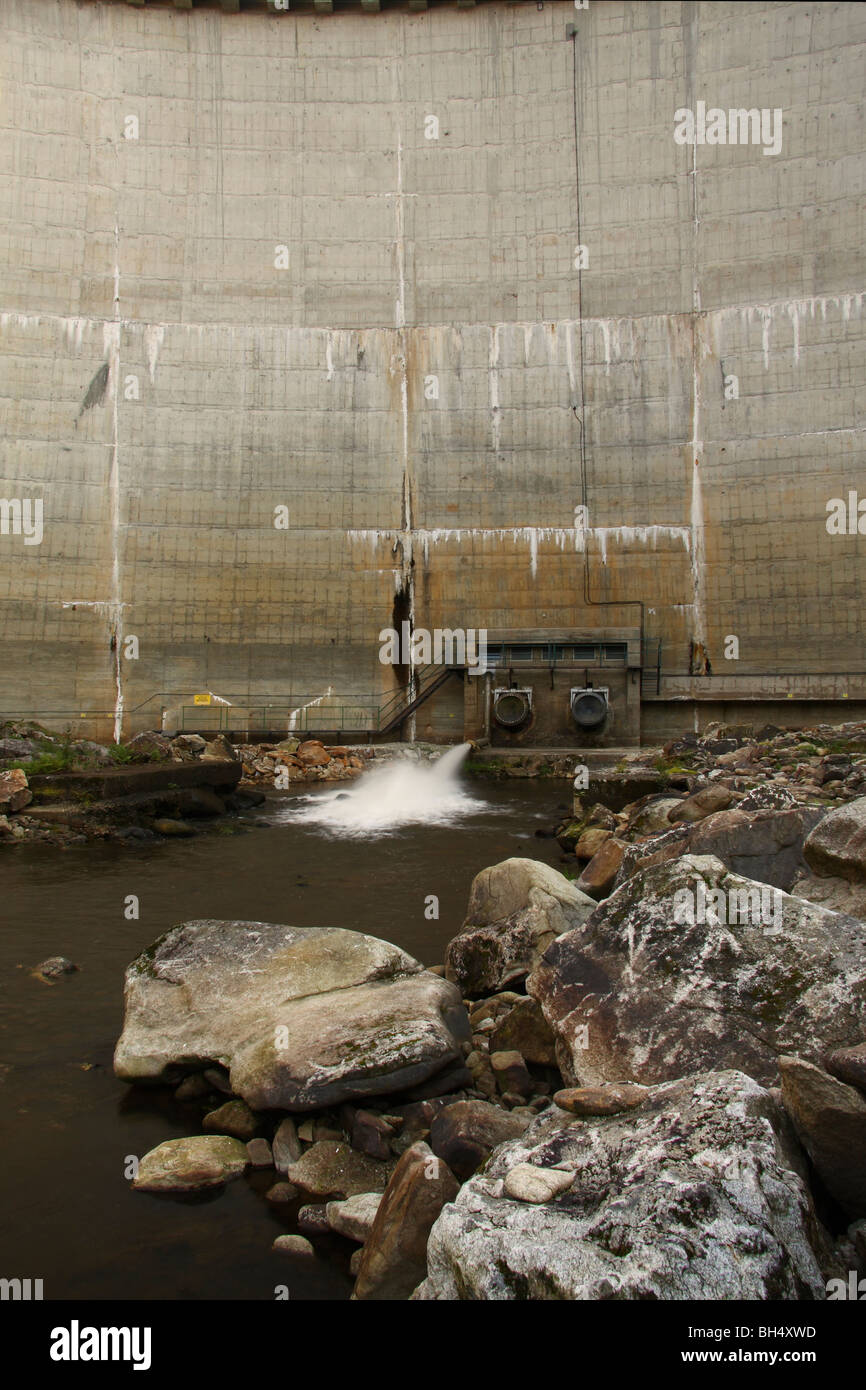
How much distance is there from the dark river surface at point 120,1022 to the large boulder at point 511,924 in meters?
0.93

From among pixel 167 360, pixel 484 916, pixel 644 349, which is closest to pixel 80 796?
pixel 484 916

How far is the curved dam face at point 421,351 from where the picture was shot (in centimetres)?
2330

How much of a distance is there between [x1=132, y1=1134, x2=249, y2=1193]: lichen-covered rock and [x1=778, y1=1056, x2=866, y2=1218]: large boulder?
2.30m

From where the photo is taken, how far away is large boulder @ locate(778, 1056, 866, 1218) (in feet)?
7.84

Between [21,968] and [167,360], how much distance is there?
2264cm

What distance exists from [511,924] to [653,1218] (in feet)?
9.89

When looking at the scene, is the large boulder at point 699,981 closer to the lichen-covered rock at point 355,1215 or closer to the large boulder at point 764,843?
the lichen-covered rock at point 355,1215

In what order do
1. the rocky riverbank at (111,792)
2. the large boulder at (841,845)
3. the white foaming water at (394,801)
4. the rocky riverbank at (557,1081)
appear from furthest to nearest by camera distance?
the white foaming water at (394,801) → the rocky riverbank at (111,792) → the large boulder at (841,845) → the rocky riverbank at (557,1081)

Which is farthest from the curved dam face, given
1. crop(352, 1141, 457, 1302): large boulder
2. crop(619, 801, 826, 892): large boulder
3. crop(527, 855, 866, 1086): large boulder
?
crop(352, 1141, 457, 1302): large boulder

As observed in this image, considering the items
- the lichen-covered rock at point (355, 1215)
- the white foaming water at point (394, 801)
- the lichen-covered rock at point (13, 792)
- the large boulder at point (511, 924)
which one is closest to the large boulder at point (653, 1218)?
the lichen-covered rock at point (355, 1215)

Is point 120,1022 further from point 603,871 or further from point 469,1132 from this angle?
point 603,871

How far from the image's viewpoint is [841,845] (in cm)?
428

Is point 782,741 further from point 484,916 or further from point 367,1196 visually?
point 367,1196

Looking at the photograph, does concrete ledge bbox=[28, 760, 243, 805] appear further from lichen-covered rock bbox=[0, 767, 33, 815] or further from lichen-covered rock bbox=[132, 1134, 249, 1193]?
lichen-covered rock bbox=[132, 1134, 249, 1193]
